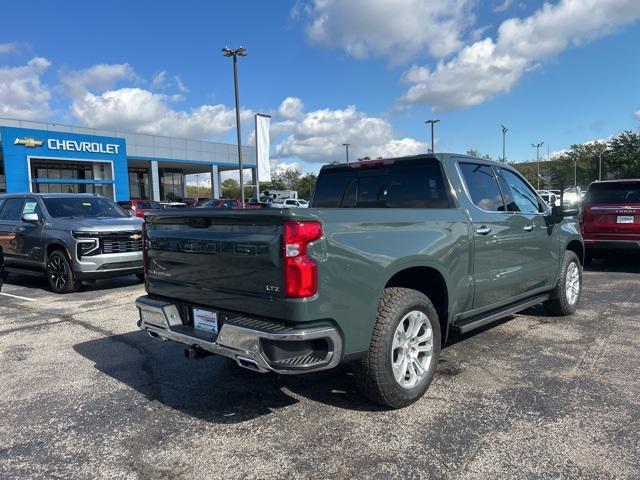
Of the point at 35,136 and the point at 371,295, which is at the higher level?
the point at 35,136

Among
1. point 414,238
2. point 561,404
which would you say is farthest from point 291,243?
point 561,404

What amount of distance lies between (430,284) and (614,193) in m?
7.65

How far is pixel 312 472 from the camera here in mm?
2775

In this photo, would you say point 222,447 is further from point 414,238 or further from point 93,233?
point 93,233

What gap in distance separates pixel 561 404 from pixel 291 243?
2321 mm

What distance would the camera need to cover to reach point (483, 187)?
4.70 meters

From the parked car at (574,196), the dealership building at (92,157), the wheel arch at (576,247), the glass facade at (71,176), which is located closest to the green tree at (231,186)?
the dealership building at (92,157)

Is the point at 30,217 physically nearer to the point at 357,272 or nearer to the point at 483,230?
the point at 357,272

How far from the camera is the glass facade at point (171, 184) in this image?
53.3 meters

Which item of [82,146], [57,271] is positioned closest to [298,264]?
[57,271]

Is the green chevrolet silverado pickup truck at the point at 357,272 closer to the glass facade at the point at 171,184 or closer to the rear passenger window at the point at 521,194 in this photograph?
the rear passenger window at the point at 521,194

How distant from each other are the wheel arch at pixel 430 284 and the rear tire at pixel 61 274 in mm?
6434

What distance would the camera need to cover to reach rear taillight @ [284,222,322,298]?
290 centimetres

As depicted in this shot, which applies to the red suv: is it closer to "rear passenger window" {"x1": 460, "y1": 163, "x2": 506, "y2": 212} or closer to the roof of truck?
the roof of truck
